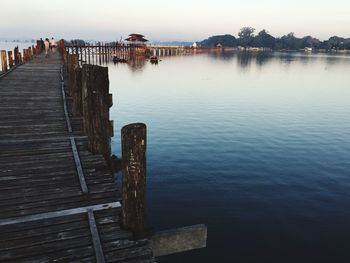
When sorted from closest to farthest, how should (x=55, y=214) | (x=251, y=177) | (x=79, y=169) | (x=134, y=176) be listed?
(x=134, y=176), (x=55, y=214), (x=79, y=169), (x=251, y=177)

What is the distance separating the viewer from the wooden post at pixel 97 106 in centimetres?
775

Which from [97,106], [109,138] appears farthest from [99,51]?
[97,106]

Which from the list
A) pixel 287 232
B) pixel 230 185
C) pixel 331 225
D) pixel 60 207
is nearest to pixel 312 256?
pixel 287 232

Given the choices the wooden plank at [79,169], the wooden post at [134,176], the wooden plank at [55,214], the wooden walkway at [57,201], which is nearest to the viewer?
the wooden walkway at [57,201]

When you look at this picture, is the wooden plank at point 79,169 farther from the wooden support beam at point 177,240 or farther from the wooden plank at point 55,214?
the wooden support beam at point 177,240

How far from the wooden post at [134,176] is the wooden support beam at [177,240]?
15.3 inches

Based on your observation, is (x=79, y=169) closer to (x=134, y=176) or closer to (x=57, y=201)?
(x=57, y=201)

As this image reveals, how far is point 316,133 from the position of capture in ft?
75.4

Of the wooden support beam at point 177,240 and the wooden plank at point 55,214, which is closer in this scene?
the wooden plank at point 55,214

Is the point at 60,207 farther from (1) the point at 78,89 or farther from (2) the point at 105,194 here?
(1) the point at 78,89

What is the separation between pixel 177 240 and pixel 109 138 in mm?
4134

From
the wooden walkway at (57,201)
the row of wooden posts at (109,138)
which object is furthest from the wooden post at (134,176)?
the wooden walkway at (57,201)

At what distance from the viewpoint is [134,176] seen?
16.6ft

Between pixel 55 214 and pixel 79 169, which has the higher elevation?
pixel 79 169
